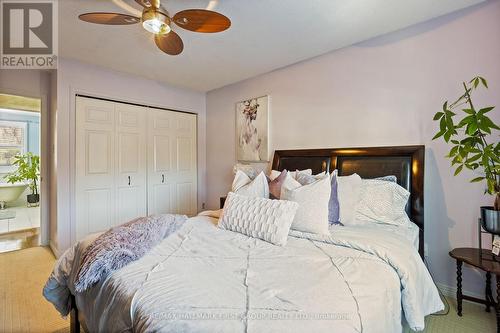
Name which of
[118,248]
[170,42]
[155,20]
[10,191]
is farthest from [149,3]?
[10,191]

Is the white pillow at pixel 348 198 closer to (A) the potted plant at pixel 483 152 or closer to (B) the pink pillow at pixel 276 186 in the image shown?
(B) the pink pillow at pixel 276 186

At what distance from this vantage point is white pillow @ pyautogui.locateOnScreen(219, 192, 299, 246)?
64.3 inches

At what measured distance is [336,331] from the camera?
79 cm

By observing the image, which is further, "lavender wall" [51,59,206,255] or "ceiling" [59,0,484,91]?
"lavender wall" [51,59,206,255]

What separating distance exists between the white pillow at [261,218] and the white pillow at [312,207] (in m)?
0.13

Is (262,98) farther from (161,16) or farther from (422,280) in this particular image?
(422,280)

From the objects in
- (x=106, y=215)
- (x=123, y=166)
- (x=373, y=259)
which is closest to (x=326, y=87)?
(x=373, y=259)

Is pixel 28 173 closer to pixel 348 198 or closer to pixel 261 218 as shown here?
pixel 261 218

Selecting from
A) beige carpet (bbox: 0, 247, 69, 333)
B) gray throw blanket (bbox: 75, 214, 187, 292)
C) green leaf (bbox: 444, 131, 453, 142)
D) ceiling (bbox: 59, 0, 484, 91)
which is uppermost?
ceiling (bbox: 59, 0, 484, 91)

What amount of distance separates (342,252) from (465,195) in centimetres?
147

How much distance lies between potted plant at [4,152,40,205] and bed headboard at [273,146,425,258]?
6.09 m

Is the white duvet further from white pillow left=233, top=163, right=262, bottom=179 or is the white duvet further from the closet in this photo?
the closet

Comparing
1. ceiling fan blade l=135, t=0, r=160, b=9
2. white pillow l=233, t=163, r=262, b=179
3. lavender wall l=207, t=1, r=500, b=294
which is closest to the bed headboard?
lavender wall l=207, t=1, r=500, b=294

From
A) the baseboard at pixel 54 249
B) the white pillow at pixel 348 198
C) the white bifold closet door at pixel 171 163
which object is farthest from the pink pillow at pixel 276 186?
the baseboard at pixel 54 249
